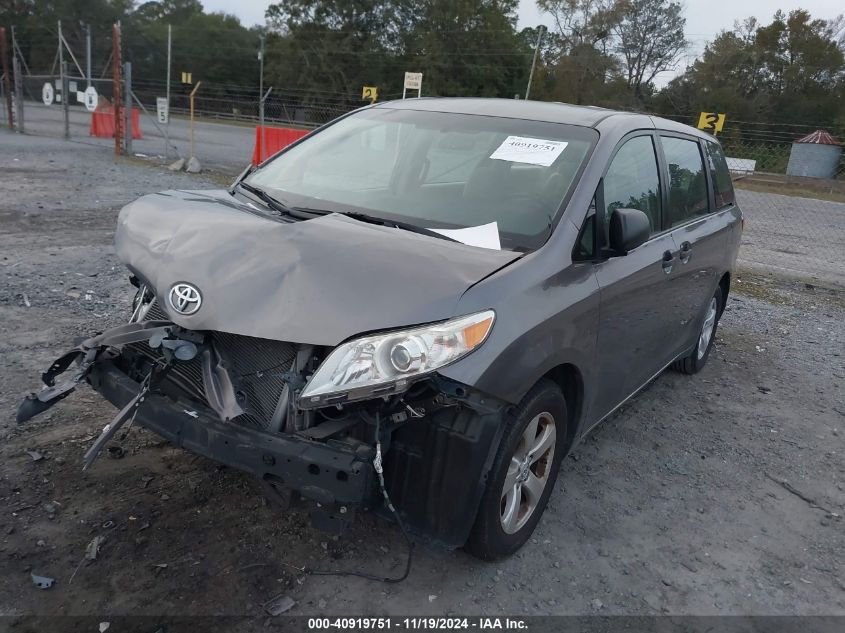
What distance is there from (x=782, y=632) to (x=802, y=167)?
25.4 m

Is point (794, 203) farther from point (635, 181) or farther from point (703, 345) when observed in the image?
point (635, 181)

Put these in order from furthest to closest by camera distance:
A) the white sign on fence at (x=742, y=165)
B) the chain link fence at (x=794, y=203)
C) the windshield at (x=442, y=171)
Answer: the white sign on fence at (x=742, y=165) < the chain link fence at (x=794, y=203) < the windshield at (x=442, y=171)

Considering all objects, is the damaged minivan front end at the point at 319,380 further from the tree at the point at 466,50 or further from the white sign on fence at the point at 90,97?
the tree at the point at 466,50

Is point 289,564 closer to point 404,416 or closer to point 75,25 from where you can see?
point 404,416

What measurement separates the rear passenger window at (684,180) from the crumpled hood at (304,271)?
1.94 m

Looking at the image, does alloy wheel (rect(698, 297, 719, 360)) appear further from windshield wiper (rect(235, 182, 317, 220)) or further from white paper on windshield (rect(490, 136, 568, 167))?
windshield wiper (rect(235, 182, 317, 220))

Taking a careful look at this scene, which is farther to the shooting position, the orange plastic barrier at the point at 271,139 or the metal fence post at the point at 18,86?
the metal fence post at the point at 18,86

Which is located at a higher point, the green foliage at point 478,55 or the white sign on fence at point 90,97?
the green foliage at point 478,55

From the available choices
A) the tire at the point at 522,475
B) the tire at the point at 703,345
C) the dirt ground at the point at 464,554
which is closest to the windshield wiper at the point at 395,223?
the tire at the point at 522,475

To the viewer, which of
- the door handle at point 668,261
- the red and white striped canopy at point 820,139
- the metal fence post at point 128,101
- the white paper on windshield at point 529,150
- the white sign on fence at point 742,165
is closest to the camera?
the white paper on windshield at point 529,150

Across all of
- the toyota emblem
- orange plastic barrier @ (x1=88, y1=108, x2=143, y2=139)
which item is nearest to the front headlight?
the toyota emblem

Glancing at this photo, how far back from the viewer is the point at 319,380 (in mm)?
2469

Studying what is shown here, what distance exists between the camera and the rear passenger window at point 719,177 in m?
5.38

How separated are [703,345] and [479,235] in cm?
316
